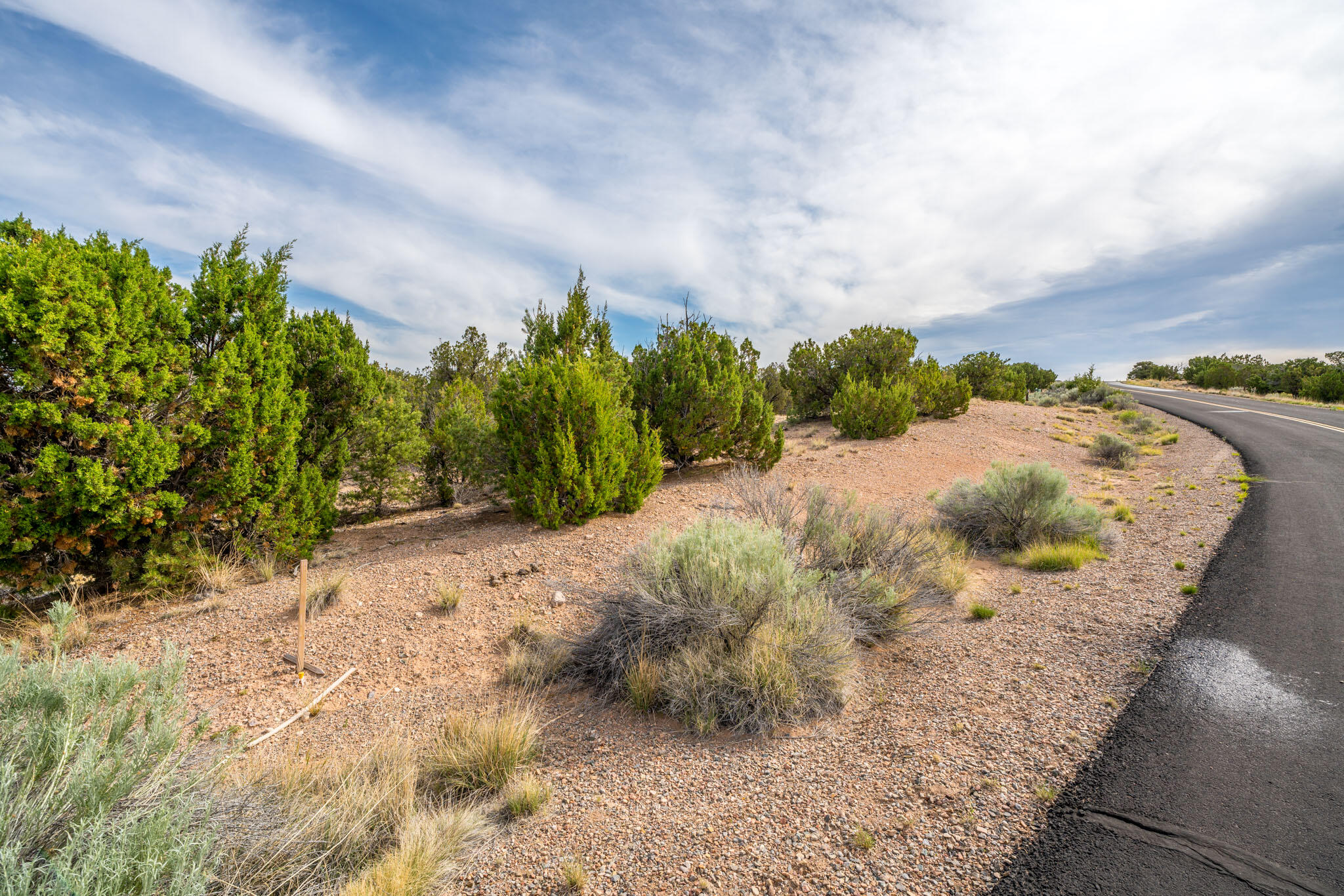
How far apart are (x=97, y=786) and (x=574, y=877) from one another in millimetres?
1932

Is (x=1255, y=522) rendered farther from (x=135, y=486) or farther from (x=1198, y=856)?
(x=135, y=486)

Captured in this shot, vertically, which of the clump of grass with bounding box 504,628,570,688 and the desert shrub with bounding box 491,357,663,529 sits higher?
the desert shrub with bounding box 491,357,663,529

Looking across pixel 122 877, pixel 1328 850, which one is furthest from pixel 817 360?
pixel 122 877

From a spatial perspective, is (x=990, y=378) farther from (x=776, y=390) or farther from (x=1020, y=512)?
(x=1020, y=512)

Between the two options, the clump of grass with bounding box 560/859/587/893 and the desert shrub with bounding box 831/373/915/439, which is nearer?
the clump of grass with bounding box 560/859/587/893

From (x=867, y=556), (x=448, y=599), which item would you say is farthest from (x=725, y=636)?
(x=448, y=599)

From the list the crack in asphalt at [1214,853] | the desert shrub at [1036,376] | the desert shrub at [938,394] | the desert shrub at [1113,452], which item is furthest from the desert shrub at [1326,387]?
the crack in asphalt at [1214,853]

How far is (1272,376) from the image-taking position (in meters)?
35.0

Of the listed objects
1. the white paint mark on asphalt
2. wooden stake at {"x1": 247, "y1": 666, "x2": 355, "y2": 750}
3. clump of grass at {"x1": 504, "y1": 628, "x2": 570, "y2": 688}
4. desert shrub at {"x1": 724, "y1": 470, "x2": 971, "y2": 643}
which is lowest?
wooden stake at {"x1": 247, "y1": 666, "x2": 355, "y2": 750}

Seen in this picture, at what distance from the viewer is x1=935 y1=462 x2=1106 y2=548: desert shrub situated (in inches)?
280

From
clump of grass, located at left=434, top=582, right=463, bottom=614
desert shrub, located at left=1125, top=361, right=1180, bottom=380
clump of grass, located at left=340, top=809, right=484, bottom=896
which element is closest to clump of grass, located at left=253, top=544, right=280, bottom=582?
clump of grass, located at left=434, top=582, right=463, bottom=614

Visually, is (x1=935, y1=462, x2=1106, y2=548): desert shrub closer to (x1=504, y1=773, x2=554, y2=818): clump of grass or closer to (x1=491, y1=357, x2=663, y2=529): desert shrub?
(x1=491, y1=357, x2=663, y2=529): desert shrub

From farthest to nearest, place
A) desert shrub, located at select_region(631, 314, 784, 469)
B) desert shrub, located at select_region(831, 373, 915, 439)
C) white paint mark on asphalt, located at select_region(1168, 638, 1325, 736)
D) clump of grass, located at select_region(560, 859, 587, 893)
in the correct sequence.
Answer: desert shrub, located at select_region(831, 373, 915, 439)
desert shrub, located at select_region(631, 314, 784, 469)
white paint mark on asphalt, located at select_region(1168, 638, 1325, 736)
clump of grass, located at select_region(560, 859, 587, 893)

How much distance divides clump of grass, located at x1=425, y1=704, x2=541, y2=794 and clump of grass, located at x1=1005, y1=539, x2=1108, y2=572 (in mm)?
6089
